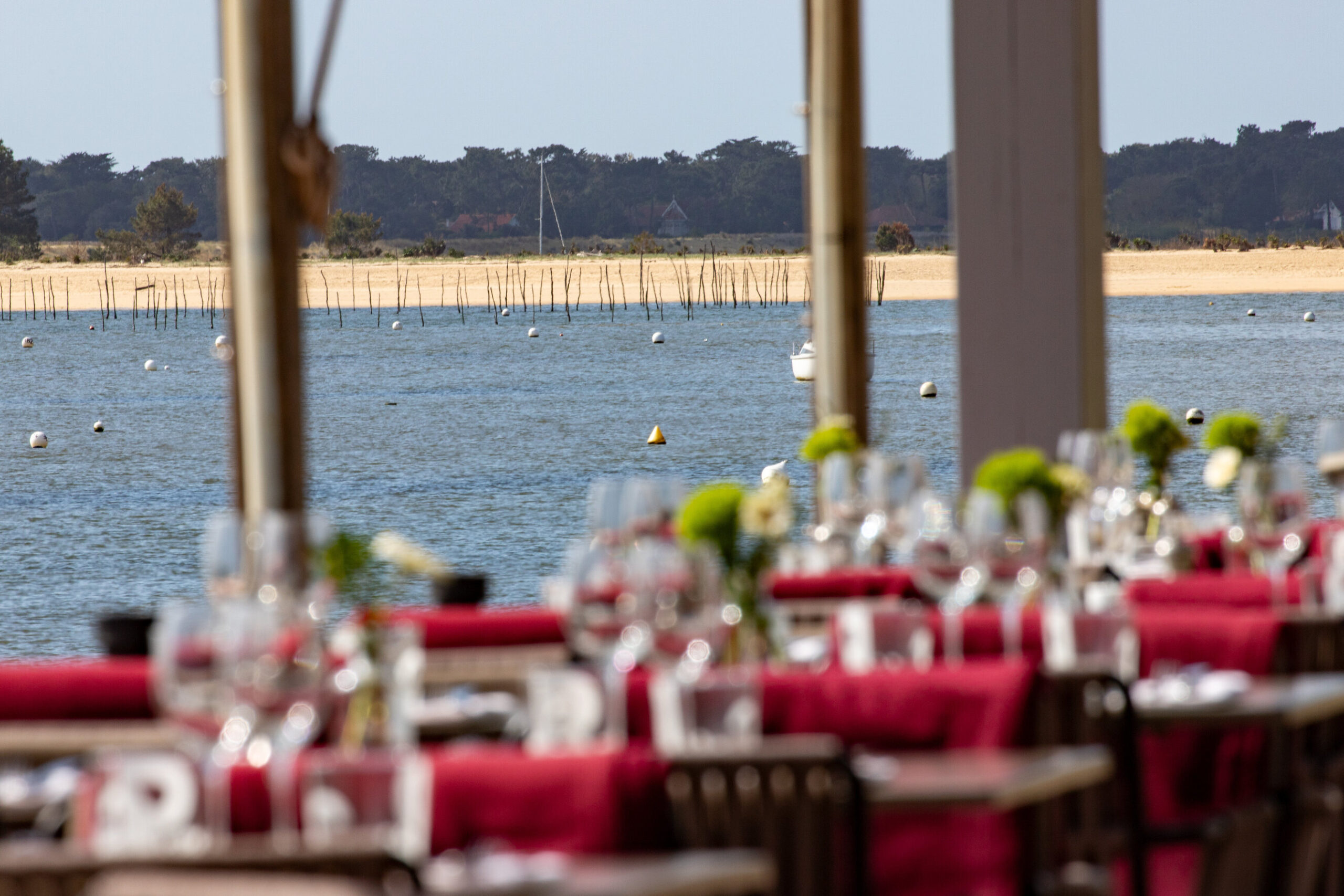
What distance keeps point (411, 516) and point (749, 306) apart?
2452 inches

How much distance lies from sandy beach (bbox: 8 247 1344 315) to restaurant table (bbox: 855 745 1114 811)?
71.7 metres

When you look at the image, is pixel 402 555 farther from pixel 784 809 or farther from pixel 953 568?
pixel 953 568

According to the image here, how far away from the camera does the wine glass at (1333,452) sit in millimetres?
3900

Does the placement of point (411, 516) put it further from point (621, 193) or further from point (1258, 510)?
point (621, 193)

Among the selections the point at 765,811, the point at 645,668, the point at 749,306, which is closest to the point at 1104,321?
the point at 645,668

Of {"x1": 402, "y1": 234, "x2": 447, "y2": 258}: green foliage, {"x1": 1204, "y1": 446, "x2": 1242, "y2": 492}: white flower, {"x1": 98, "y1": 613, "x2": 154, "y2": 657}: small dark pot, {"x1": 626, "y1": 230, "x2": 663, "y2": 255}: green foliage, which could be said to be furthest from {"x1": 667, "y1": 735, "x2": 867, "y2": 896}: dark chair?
{"x1": 402, "y1": 234, "x2": 447, "y2": 258}: green foliage

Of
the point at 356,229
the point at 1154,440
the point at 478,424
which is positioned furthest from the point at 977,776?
the point at 356,229

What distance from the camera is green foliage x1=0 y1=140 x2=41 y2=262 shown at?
7662cm

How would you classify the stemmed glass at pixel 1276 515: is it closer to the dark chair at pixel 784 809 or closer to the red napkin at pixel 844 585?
the red napkin at pixel 844 585

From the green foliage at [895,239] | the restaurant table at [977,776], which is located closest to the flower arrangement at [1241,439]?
the restaurant table at [977,776]

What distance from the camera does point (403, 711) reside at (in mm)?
2393

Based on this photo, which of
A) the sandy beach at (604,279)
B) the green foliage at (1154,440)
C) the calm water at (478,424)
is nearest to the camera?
the green foliage at (1154,440)

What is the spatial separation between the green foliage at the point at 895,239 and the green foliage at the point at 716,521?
267 feet

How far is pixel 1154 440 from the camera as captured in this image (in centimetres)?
420
